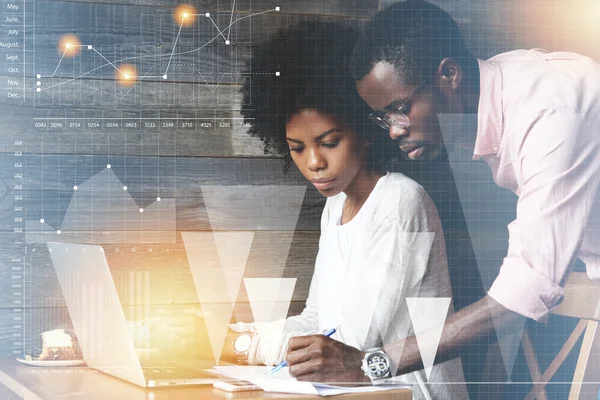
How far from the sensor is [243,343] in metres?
1.41

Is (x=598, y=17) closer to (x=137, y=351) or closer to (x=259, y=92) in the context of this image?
(x=259, y=92)

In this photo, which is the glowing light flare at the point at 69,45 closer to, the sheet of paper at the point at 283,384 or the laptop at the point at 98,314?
the laptop at the point at 98,314

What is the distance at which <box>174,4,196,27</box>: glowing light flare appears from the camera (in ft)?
4.61

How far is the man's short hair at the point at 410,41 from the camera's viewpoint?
1428 millimetres

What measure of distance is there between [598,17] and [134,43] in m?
0.88

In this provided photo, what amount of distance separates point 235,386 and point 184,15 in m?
0.66

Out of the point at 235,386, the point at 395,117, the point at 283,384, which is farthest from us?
the point at 395,117

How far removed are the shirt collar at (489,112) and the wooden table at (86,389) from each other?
1.53 ft

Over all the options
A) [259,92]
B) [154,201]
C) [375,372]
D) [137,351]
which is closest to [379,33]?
[259,92]

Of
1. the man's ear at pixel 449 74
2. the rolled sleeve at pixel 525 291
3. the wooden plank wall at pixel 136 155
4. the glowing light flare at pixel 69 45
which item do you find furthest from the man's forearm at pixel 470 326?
the glowing light flare at pixel 69 45

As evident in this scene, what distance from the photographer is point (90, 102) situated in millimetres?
1382

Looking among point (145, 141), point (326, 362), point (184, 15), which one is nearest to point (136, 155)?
point (145, 141)

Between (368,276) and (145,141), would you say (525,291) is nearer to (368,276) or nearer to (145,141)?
(368,276)
